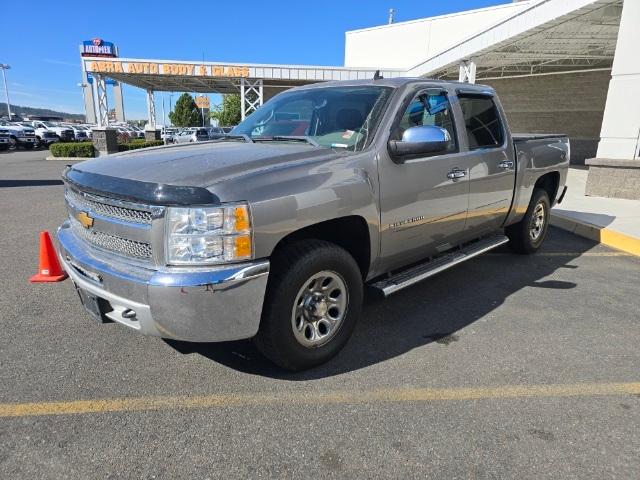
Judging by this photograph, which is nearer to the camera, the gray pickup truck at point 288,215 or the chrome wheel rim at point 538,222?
the gray pickup truck at point 288,215

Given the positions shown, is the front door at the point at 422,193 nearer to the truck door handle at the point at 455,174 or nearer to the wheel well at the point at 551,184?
the truck door handle at the point at 455,174

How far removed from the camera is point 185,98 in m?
66.6

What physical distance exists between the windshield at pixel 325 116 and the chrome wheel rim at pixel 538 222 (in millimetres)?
3176

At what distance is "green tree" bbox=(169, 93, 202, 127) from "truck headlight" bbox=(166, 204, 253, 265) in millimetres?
69346

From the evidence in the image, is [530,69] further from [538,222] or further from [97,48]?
[97,48]

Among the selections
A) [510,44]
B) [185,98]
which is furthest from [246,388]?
[185,98]

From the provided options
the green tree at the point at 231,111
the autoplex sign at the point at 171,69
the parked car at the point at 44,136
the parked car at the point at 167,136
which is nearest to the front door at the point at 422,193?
the autoplex sign at the point at 171,69

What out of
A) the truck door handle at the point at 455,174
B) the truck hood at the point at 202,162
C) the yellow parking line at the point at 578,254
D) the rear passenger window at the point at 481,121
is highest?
the rear passenger window at the point at 481,121

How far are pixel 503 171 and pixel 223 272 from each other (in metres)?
3.37

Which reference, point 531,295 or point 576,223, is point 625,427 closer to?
point 531,295

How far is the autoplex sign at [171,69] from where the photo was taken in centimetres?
2270

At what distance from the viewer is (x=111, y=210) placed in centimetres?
275

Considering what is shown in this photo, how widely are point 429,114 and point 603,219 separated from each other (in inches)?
213

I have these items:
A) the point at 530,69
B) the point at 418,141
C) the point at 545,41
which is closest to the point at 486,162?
the point at 418,141
